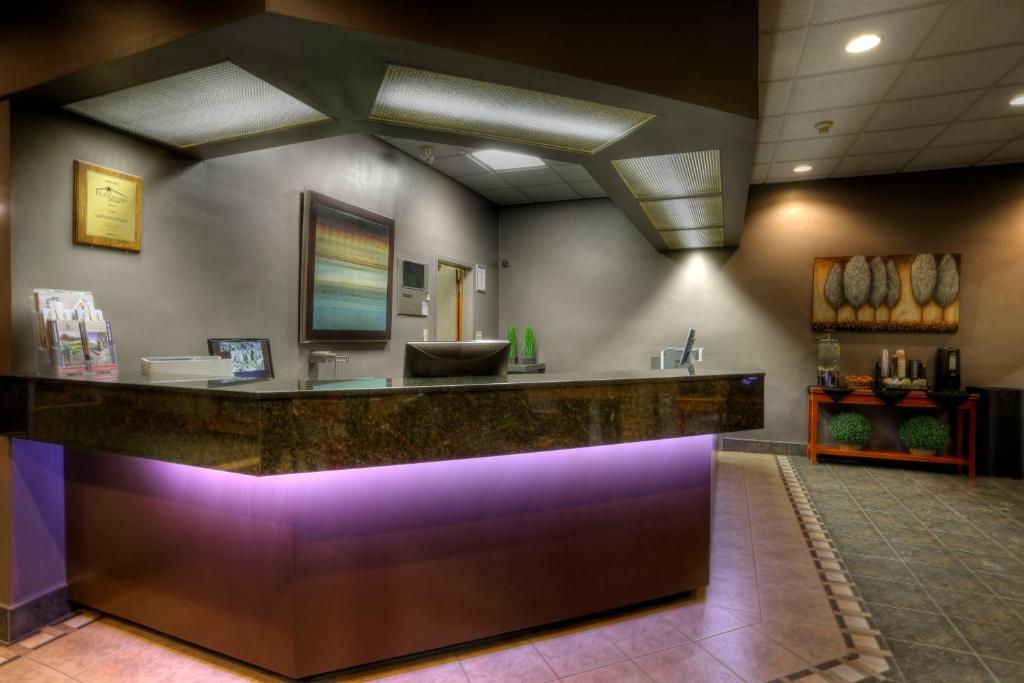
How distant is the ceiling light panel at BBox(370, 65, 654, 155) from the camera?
2.24 metres

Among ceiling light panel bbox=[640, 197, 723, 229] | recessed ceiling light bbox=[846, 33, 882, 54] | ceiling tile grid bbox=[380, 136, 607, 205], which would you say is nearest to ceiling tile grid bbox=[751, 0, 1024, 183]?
recessed ceiling light bbox=[846, 33, 882, 54]

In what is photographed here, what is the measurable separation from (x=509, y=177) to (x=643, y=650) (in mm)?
5076

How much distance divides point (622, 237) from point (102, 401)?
5957mm

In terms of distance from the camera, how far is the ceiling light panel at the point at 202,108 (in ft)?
7.22

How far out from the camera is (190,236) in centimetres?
312

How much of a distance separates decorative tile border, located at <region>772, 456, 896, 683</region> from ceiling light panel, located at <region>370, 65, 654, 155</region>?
97.9 inches

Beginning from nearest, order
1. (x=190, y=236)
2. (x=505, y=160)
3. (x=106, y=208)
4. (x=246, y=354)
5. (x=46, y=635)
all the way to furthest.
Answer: (x=46, y=635)
(x=106, y=208)
(x=190, y=236)
(x=246, y=354)
(x=505, y=160)

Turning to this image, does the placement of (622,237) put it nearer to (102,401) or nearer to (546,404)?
(546,404)

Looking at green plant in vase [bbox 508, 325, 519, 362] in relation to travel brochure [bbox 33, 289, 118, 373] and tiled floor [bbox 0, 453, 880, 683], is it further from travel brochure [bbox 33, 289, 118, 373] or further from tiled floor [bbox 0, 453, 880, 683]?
travel brochure [bbox 33, 289, 118, 373]

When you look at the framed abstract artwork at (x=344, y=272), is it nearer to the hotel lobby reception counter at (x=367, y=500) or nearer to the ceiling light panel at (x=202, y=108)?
the ceiling light panel at (x=202, y=108)

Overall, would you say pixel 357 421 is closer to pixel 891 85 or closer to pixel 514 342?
pixel 891 85

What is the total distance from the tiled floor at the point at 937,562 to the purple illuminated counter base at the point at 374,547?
98 centimetres

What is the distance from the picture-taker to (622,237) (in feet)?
22.7

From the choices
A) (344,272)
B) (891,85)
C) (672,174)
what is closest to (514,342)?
(344,272)
